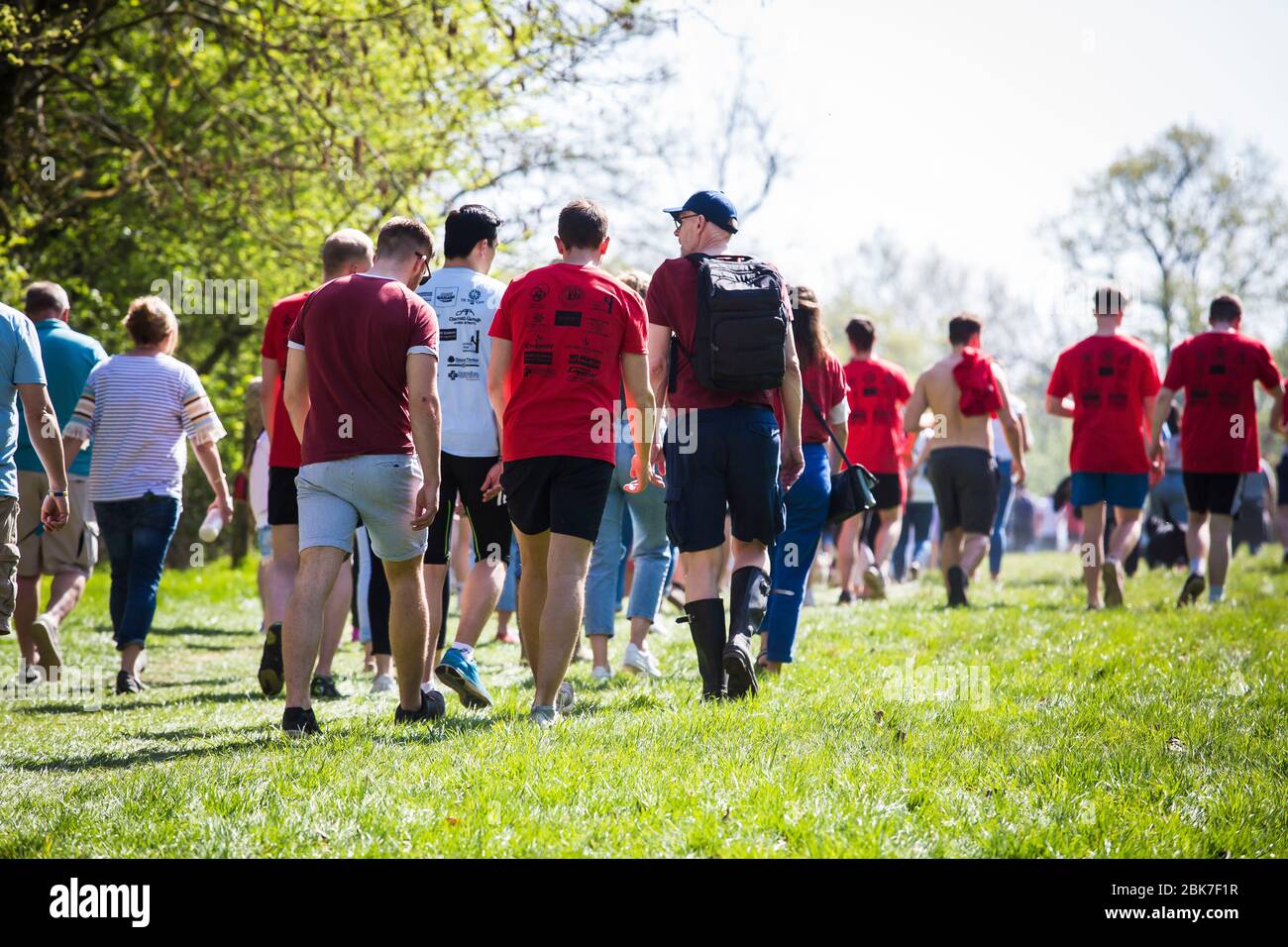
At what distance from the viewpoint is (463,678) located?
19.2ft

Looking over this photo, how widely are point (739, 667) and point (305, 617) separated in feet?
6.05

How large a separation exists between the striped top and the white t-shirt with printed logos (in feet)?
6.90

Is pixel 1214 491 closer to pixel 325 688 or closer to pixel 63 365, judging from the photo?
pixel 325 688

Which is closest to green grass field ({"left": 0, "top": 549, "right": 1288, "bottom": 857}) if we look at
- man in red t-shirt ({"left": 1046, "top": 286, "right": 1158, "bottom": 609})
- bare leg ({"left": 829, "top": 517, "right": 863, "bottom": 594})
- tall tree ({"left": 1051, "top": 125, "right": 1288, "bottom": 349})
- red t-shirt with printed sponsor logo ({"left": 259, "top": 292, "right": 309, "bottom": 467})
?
red t-shirt with printed sponsor logo ({"left": 259, "top": 292, "right": 309, "bottom": 467})

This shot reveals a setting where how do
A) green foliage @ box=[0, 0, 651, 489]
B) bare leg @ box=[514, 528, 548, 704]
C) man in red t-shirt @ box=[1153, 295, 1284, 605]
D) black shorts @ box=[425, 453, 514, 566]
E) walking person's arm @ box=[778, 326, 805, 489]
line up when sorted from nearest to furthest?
bare leg @ box=[514, 528, 548, 704] → walking person's arm @ box=[778, 326, 805, 489] → black shorts @ box=[425, 453, 514, 566] → man in red t-shirt @ box=[1153, 295, 1284, 605] → green foliage @ box=[0, 0, 651, 489]

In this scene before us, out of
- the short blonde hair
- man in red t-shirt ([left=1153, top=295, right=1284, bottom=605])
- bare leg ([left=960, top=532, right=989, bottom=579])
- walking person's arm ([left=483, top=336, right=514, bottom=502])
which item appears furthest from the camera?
bare leg ([left=960, top=532, right=989, bottom=579])

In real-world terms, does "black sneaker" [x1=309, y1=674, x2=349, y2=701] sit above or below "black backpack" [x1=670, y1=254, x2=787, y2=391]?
below

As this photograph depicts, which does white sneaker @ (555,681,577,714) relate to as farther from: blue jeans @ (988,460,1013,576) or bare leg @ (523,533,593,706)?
blue jeans @ (988,460,1013,576)

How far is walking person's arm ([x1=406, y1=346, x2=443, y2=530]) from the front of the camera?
5.45 m

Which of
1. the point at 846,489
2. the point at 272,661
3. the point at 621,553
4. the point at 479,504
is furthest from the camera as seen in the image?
the point at 621,553

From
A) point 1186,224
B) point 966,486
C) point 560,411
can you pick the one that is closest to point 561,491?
point 560,411

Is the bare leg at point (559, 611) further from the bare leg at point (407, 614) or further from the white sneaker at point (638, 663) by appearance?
the white sneaker at point (638, 663)

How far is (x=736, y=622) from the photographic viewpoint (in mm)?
6051
